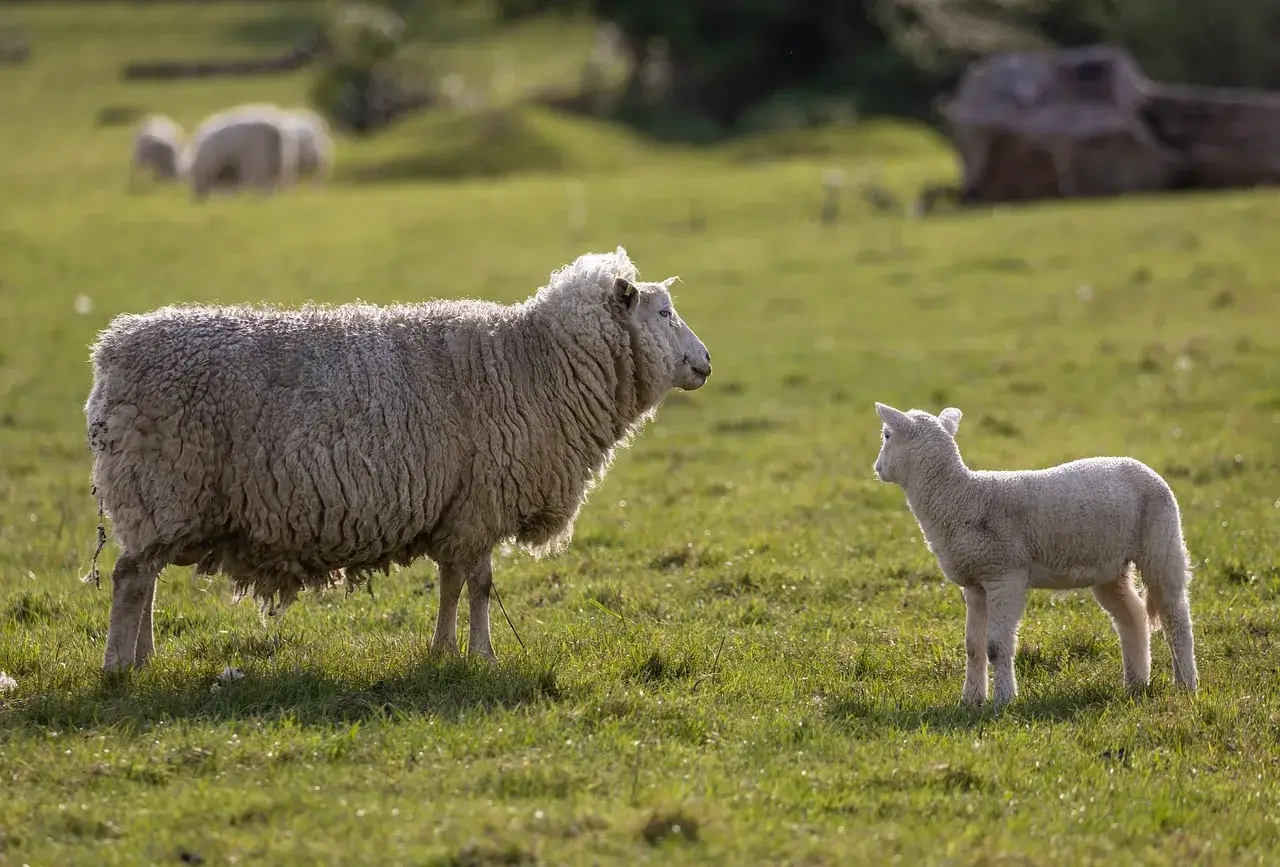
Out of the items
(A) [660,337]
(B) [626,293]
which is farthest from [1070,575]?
(B) [626,293]

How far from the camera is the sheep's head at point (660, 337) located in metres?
8.49

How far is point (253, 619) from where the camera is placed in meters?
8.62

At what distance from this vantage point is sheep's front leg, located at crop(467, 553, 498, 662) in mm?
7723

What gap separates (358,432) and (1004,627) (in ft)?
11.0

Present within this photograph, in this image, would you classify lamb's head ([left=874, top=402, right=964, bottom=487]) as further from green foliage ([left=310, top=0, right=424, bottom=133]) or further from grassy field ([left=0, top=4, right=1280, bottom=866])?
green foliage ([left=310, top=0, right=424, bottom=133])

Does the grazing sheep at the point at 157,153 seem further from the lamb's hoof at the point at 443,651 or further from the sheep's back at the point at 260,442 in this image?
the lamb's hoof at the point at 443,651

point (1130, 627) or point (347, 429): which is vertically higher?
point (347, 429)

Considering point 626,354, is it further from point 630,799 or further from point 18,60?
point 18,60

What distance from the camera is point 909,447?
761cm

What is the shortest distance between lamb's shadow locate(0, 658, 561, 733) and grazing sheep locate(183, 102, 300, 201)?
27.0 meters

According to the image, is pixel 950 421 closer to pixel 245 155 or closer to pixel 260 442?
pixel 260 442

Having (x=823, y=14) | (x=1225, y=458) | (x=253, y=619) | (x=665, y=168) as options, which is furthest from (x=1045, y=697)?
(x=823, y=14)

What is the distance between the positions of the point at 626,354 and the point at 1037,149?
18962 millimetres

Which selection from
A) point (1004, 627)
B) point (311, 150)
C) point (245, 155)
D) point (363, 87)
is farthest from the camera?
point (363, 87)
